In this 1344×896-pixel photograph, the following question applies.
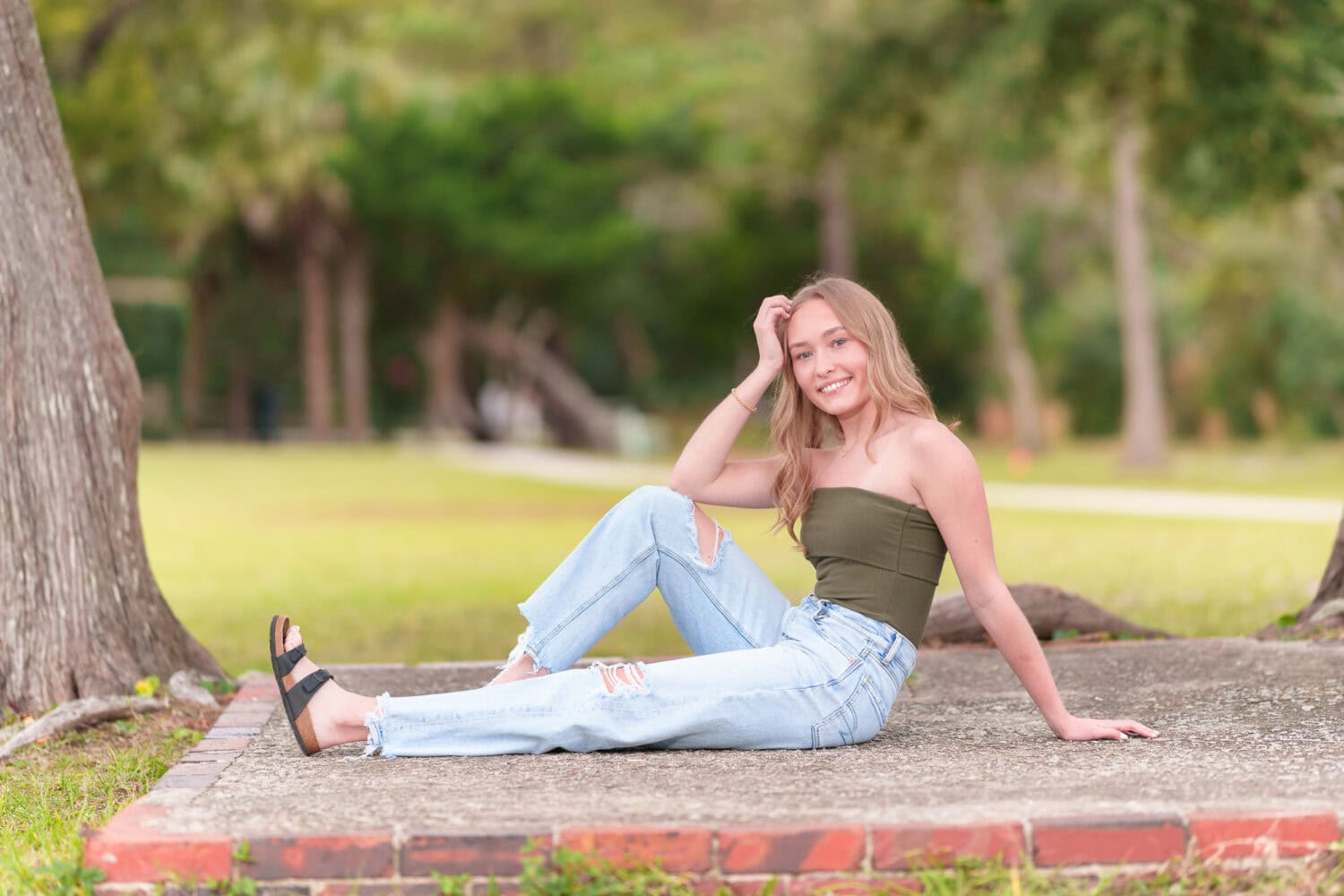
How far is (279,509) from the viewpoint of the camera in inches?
732

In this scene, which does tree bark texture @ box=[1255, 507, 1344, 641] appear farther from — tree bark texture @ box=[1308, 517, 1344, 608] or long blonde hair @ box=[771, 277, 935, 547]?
long blonde hair @ box=[771, 277, 935, 547]

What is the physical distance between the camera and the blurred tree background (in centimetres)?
2425

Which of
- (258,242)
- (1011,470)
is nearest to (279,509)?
(1011,470)

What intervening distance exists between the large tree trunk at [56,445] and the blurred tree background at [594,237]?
1540cm

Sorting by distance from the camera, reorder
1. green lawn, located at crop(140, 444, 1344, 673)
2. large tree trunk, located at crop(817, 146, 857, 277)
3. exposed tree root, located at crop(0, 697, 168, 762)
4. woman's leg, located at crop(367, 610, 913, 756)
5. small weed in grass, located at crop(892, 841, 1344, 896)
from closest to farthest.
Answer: small weed in grass, located at crop(892, 841, 1344, 896)
woman's leg, located at crop(367, 610, 913, 756)
exposed tree root, located at crop(0, 697, 168, 762)
green lawn, located at crop(140, 444, 1344, 673)
large tree trunk, located at crop(817, 146, 857, 277)

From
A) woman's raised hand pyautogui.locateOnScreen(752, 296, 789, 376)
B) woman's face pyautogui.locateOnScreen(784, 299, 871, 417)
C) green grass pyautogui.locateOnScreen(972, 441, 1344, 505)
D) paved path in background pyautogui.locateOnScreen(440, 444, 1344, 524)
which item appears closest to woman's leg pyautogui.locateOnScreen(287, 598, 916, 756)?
woman's face pyautogui.locateOnScreen(784, 299, 871, 417)

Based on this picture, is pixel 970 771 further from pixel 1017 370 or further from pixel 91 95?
pixel 1017 370

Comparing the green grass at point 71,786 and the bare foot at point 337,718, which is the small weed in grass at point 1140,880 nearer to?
the bare foot at point 337,718

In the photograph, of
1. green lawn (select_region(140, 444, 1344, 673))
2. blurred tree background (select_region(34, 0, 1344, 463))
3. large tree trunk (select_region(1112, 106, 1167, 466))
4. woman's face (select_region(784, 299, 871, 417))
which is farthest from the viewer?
large tree trunk (select_region(1112, 106, 1167, 466))

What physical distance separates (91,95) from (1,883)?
18.1 metres

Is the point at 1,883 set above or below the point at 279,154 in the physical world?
below

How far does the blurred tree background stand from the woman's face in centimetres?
1658

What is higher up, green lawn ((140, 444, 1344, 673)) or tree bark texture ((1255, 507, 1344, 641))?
tree bark texture ((1255, 507, 1344, 641))

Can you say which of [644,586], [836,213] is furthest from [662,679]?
[836,213]
